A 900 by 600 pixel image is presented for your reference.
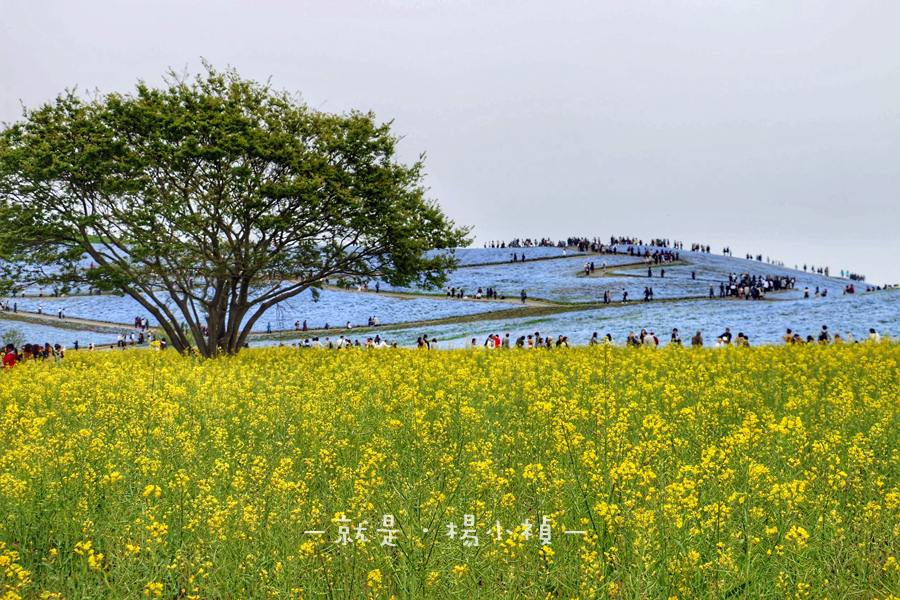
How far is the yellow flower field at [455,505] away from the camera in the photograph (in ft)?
13.2

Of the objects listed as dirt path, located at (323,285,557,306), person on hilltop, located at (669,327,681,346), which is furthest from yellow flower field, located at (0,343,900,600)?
dirt path, located at (323,285,557,306)

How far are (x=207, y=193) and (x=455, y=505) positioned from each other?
65.0 feet

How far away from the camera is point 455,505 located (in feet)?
16.5

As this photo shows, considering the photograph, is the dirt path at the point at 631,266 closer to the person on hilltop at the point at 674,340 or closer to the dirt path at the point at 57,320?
the person on hilltop at the point at 674,340

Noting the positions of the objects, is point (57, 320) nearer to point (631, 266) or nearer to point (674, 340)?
point (631, 266)

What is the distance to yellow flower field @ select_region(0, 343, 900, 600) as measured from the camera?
4.02m

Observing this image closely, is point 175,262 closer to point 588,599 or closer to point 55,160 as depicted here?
point 55,160

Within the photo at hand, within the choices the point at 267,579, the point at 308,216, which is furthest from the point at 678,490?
the point at 308,216

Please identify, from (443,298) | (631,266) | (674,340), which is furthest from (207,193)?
(631,266)

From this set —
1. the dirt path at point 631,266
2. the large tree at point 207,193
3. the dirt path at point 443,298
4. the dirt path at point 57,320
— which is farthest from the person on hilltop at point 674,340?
the dirt path at point 57,320

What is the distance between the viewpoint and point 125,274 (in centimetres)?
2153

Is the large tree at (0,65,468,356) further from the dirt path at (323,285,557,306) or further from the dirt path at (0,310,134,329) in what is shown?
the dirt path at (0,310,134,329)

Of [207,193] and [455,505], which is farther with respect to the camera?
[207,193]

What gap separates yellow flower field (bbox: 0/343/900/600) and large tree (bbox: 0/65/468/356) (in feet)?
44.4
